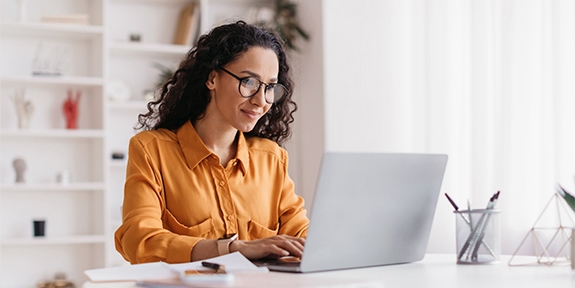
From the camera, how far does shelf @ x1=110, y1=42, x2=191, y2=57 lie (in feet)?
14.1

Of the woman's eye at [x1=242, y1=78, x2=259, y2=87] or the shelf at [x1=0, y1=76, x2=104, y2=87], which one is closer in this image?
the woman's eye at [x1=242, y1=78, x2=259, y2=87]

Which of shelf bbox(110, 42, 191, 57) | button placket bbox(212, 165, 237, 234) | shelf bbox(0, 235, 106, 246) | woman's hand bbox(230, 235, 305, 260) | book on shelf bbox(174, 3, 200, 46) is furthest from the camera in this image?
book on shelf bbox(174, 3, 200, 46)

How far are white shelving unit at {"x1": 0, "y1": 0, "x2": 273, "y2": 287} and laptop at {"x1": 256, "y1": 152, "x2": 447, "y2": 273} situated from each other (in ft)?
9.34

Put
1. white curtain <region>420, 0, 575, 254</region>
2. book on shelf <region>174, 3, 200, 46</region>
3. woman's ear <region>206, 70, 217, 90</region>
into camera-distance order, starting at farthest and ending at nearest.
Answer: book on shelf <region>174, 3, 200, 46</region>, white curtain <region>420, 0, 575, 254</region>, woman's ear <region>206, 70, 217, 90</region>

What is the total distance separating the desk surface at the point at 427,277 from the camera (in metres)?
1.22

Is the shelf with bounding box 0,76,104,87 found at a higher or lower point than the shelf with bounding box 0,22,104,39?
lower

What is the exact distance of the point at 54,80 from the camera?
412 centimetres

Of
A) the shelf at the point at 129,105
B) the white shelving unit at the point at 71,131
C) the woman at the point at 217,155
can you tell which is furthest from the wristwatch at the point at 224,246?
the shelf at the point at 129,105

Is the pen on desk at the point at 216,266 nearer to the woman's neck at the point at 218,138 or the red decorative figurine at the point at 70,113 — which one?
the woman's neck at the point at 218,138

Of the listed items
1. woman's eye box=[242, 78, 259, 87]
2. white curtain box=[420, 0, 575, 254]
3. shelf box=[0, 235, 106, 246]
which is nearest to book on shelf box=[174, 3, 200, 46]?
shelf box=[0, 235, 106, 246]

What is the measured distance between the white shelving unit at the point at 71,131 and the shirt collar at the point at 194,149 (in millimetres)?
2250

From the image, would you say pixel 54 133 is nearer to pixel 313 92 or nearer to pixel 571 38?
pixel 313 92

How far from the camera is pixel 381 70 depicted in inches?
164

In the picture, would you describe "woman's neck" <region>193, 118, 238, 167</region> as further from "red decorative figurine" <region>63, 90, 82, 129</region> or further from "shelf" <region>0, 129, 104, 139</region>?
"red decorative figurine" <region>63, 90, 82, 129</region>
